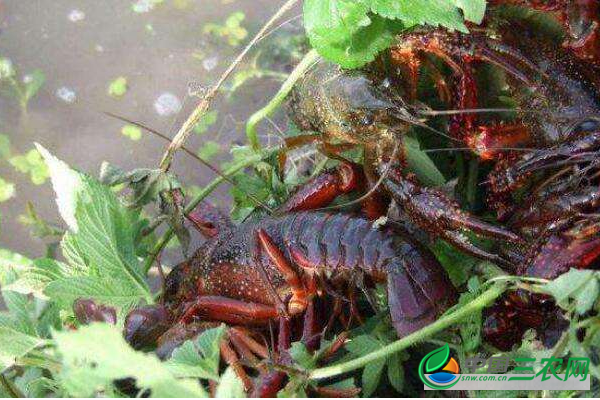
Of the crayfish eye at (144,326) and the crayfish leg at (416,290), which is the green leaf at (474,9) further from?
the crayfish eye at (144,326)

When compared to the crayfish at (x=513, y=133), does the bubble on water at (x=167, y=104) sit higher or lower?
lower

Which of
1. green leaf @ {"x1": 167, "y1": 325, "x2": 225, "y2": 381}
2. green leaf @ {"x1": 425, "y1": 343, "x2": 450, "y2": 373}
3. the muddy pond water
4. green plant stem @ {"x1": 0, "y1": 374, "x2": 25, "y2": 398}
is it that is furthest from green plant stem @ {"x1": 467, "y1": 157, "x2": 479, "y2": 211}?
the muddy pond water

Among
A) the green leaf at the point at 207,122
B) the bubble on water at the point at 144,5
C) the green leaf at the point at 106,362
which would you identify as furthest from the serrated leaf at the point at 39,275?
the bubble on water at the point at 144,5

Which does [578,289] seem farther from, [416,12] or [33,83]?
[33,83]

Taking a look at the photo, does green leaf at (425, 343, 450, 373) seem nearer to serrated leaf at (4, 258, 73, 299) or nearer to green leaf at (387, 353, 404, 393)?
green leaf at (387, 353, 404, 393)

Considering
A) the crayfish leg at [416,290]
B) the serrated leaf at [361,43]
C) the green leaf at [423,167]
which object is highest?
the serrated leaf at [361,43]

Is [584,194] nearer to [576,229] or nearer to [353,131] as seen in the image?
[576,229]

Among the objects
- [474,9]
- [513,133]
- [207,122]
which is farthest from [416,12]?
[207,122]
